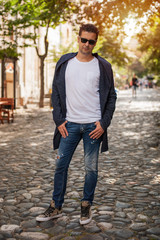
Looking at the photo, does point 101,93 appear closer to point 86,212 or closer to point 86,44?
point 86,44

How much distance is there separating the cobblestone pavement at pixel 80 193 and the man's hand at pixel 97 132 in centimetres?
94

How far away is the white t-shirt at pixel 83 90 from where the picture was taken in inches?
146

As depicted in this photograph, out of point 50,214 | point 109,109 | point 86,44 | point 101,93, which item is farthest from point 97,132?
point 50,214

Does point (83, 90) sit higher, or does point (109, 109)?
point (83, 90)

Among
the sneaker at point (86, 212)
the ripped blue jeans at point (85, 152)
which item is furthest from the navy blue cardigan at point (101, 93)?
the sneaker at point (86, 212)

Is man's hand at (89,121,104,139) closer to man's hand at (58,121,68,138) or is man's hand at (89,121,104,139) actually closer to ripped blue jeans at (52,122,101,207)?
ripped blue jeans at (52,122,101,207)

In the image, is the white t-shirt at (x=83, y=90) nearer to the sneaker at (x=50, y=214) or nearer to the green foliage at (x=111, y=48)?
the sneaker at (x=50, y=214)

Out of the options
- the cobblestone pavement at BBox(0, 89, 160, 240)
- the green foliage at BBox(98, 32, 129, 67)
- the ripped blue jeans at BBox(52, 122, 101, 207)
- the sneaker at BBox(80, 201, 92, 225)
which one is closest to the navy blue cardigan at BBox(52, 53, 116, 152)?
the ripped blue jeans at BBox(52, 122, 101, 207)

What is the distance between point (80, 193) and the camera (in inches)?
202

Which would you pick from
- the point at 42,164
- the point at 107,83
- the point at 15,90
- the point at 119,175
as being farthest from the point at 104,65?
the point at 15,90

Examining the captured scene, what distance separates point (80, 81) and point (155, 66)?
110 ft

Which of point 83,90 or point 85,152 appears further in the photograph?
point 85,152

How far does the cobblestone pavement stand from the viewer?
3.79m

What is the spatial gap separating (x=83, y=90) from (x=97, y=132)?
0.44 metres
